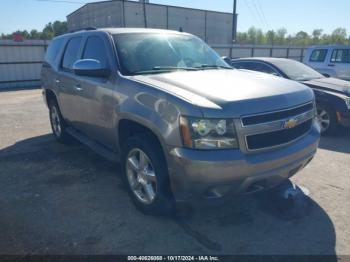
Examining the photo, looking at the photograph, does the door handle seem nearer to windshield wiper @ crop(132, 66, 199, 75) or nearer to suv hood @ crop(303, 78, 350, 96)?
windshield wiper @ crop(132, 66, 199, 75)

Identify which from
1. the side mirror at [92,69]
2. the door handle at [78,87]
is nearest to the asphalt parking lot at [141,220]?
the door handle at [78,87]

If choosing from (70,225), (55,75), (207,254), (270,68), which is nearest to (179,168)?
(207,254)

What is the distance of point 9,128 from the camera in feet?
24.7

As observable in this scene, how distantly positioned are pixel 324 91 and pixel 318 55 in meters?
5.67

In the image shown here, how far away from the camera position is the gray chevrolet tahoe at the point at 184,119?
2.60 m

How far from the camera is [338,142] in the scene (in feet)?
19.9

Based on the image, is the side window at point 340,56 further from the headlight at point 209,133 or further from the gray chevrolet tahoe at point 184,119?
the headlight at point 209,133

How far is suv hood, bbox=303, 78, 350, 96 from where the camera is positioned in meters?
6.29

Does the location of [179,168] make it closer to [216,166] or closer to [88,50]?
[216,166]

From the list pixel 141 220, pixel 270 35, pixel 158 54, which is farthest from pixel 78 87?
pixel 270 35

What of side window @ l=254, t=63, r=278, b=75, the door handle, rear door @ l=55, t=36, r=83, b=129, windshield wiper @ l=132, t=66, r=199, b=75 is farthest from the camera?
side window @ l=254, t=63, r=278, b=75

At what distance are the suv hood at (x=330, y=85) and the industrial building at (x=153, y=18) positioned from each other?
29.4 meters

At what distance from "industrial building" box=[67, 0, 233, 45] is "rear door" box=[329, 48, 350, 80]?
25933mm

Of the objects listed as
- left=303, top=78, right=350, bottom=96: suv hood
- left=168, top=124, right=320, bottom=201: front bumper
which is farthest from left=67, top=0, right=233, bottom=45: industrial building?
left=168, top=124, right=320, bottom=201: front bumper
